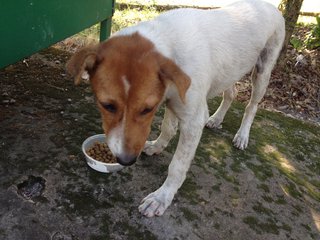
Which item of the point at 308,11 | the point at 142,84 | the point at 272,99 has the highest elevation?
the point at 142,84

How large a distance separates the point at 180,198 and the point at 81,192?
893 millimetres

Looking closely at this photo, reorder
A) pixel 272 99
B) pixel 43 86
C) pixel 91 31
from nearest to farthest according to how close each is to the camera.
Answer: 1. pixel 43 86
2. pixel 272 99
3. pixel 91 31

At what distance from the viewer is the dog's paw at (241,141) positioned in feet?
14.6

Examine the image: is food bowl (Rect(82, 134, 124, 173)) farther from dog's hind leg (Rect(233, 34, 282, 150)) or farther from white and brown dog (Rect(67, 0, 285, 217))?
dog's hind leg (Rect(233, 34, 282, 150))

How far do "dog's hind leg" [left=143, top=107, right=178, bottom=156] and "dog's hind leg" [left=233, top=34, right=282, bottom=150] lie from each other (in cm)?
95

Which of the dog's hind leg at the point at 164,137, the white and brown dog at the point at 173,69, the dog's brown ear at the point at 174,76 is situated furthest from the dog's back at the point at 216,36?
the dog's hind leg at the point at 164,137

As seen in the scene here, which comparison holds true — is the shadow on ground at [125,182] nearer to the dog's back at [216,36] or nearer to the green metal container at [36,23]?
the green metal container at [36,23]

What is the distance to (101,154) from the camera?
3.62 meters

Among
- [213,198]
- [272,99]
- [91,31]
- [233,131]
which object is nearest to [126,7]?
[91,31]

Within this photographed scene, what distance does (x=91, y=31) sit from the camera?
7312 mm

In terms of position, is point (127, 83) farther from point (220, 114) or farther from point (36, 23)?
point (220, 114)

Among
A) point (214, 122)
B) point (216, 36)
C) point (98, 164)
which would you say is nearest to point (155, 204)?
point (98, 164)

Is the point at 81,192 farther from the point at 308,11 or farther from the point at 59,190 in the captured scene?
the point at 308,11

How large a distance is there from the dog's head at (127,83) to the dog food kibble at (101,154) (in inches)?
35.5
